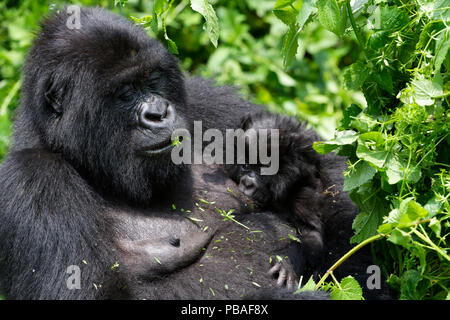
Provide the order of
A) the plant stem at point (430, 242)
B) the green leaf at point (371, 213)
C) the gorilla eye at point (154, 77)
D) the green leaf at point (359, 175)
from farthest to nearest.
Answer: the gorilla eye at point (154, 77) → the green leaf at point (371, 213) → the green leaf at point (359, 175) → the plant stem at point (430, 242)

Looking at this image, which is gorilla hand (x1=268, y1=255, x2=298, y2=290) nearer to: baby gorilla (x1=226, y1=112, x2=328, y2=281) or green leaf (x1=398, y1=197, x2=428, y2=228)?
baby gorilla (x1=226, y1=112, x2=328, y2=281)

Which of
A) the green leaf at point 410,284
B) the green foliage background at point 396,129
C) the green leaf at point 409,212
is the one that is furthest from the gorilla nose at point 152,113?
the green leaf at point 410,284

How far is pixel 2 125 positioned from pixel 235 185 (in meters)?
2.78

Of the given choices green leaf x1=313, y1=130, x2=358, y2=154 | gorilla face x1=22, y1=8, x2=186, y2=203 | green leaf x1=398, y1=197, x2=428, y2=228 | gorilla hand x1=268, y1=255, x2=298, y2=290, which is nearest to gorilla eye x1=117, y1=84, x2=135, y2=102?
gorilla face x1=22, y1=8, x2=186, y2=203

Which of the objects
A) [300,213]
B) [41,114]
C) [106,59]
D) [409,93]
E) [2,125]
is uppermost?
[409,93]

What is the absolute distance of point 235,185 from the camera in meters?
3.66

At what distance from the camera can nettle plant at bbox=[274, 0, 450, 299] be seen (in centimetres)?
248

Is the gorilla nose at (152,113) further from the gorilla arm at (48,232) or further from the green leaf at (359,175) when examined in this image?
the green leaf at (359,175)

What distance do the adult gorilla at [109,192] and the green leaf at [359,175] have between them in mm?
550

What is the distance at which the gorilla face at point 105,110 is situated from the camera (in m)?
3.05

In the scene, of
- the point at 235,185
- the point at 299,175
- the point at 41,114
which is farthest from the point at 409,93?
the point at 41,114

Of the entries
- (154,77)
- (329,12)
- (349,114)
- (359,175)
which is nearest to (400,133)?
(359,175)

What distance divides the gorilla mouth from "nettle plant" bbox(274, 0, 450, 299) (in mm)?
781

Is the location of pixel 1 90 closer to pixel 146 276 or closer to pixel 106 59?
pixel 106 59
